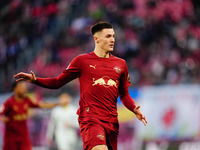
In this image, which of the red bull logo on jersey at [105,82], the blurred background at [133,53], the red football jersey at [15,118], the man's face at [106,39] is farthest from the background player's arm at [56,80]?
the blurred background at [133,53]

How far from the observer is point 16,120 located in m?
8.05

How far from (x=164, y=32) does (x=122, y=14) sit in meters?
1.70

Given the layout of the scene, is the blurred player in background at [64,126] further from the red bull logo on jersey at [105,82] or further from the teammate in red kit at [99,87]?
the red bull logo on jersey at [105,82]

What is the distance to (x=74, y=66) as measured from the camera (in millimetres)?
4812

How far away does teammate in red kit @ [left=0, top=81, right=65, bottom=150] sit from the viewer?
7953mm

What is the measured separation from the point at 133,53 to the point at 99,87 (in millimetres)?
9002

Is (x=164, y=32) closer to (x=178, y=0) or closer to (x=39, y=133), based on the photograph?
(x=178, y=0)

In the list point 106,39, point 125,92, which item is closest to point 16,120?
point 125,92

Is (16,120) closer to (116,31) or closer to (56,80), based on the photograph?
(56,80)

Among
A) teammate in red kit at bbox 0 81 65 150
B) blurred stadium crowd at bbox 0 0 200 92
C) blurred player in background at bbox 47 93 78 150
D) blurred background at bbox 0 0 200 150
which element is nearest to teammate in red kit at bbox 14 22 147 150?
teammate in red kit at bbox 0 81 65 150

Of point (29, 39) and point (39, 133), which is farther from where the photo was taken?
point (29, 39)

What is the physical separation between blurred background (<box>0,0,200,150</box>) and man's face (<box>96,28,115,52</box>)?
7.15 meters

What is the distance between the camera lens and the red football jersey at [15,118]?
8.00m

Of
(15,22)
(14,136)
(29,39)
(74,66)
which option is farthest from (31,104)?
(15,22)
